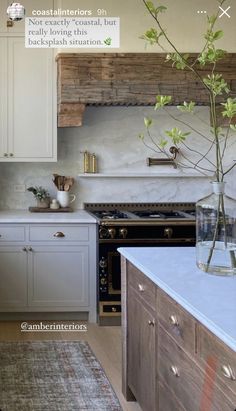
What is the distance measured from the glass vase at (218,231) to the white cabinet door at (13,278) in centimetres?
248

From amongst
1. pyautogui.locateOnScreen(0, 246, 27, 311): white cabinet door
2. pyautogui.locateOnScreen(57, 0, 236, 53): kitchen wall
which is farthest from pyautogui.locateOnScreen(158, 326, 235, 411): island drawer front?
pyautogui.locateOnScreen(57, 0, 236, 53): kitchen wall

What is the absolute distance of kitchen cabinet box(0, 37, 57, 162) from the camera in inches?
181

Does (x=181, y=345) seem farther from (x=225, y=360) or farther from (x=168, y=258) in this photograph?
(x=168, y=258)

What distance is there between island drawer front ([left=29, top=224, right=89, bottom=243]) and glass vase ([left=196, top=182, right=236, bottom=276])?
2277 millimetres

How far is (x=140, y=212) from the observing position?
4.92 meters

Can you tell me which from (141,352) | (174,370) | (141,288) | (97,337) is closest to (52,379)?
(97,337)

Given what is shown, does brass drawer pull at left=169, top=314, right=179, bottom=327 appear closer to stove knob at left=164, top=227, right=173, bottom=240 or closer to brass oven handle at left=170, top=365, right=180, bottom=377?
brass oven handle at left=170, top=365, right=180, bottom=377

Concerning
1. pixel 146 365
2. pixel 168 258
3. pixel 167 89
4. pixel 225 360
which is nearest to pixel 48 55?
pixel 167 89

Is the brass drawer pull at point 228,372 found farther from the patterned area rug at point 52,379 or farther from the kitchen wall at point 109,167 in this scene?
the kitchen wall at point 109,167

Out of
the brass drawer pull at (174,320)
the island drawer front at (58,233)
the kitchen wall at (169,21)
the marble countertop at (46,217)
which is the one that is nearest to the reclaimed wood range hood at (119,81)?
the kitchen wall at (169,21)

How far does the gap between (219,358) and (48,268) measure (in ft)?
9.89

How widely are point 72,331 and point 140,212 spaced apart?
1.29 m

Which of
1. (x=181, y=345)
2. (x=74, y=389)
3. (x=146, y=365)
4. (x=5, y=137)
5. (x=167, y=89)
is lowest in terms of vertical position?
(x=74, y=389)

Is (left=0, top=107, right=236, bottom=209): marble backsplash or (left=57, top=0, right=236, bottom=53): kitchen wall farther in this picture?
(left=0, top=107, right=236, bottom=209): marble backsplash
